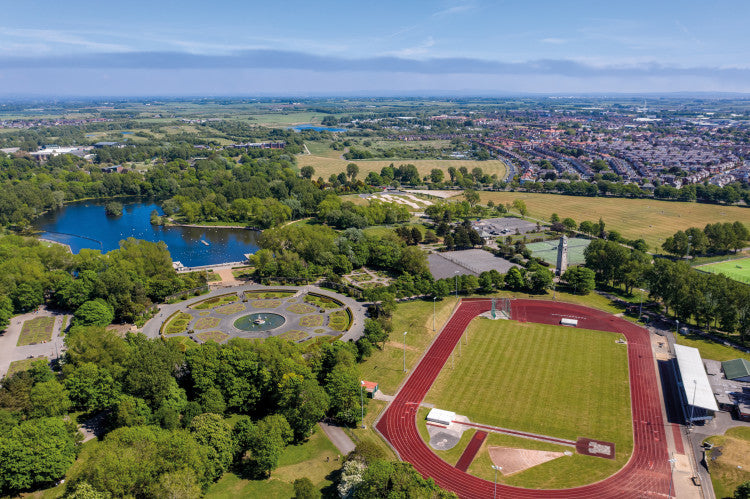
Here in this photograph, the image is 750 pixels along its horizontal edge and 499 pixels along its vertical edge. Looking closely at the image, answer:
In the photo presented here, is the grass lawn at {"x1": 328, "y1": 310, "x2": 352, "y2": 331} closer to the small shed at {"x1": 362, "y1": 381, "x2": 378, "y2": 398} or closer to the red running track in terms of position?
the red running track

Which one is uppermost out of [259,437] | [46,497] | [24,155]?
[24,155]

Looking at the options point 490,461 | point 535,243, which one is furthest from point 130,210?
point 490,461

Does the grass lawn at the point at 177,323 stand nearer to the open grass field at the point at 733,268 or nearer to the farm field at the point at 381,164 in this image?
the open grass field at the point at 733,268

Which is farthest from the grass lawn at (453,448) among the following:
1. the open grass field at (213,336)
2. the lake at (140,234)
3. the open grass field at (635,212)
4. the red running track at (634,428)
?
the open grass field at (635,212)

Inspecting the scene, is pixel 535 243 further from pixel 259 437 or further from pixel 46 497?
pixel 46 497

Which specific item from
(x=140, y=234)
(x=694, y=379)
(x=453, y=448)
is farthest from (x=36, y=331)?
(x=694, y=379)

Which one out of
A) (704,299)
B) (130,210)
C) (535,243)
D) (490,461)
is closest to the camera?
(490,461)

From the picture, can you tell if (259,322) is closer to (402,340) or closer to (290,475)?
(402,340)
